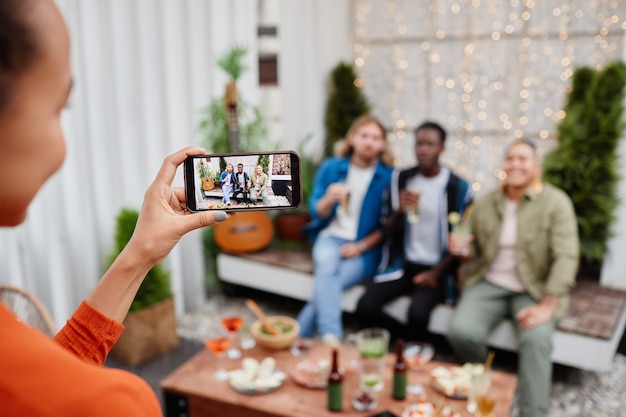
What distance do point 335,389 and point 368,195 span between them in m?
1.66

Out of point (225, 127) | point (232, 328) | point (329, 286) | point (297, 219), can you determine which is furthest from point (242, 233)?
point (232, 328)

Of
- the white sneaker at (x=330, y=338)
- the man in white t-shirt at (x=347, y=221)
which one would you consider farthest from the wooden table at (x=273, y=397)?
the man in white t-shirt at (x=347, y=221)

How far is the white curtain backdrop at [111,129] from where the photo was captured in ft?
10.4

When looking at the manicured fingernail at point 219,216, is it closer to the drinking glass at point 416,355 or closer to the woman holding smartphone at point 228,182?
the woman holding smartphone at point 228,182

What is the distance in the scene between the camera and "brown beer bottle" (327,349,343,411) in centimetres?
200

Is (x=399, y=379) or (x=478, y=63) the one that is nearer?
(x=399, y=379)

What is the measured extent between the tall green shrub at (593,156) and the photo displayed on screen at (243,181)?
2993 millimetres

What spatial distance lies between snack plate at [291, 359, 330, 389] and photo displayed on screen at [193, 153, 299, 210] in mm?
1474

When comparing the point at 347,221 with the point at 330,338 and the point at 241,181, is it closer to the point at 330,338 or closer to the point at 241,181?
the point at 330,338

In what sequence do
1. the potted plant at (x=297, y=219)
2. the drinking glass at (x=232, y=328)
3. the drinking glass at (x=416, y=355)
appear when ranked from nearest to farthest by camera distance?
the drinking glass at (x=416, y=355) → the drinking glass at (x=232, y=328) → the potted plant at (x=297, y=219)

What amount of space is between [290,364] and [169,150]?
196 cm

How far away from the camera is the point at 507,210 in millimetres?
2996

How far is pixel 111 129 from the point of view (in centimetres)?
342

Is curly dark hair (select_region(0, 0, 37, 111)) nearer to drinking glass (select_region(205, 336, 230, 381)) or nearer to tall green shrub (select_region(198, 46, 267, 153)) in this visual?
drinking glass (select_region(205, 336, 230, 381))
